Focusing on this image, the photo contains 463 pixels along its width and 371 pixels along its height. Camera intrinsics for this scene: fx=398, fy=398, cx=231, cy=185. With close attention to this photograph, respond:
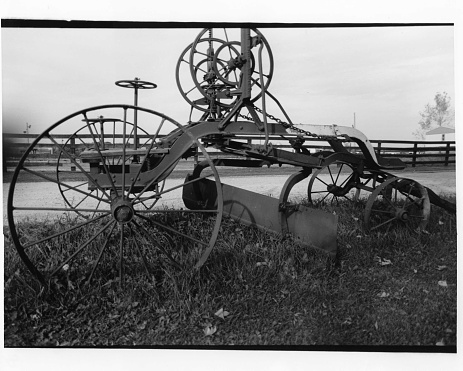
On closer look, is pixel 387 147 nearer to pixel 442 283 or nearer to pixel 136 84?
pixel 442 283

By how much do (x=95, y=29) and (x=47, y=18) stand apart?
332 millimetres

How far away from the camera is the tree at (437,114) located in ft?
10.8

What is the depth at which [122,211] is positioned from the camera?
293cm

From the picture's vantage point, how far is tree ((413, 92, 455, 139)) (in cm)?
328

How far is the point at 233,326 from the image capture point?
2.91m

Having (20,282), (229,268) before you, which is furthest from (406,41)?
(20,282)

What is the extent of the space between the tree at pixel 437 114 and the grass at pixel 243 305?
900 millimetres

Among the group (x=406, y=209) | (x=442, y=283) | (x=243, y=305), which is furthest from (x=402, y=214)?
(x=243, y=305)

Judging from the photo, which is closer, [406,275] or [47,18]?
[47,18]

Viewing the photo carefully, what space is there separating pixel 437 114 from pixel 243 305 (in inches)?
91.1

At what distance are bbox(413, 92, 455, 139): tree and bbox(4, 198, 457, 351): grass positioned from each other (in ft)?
2.95

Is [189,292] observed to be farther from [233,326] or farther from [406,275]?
[406,275]

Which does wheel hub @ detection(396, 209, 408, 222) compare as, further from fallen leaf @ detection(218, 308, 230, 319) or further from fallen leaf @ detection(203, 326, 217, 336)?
fallen leaf @ detection(203, 326, 217, 336)

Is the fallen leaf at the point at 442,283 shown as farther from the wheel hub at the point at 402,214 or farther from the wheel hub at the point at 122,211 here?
the wheel hub at the point at 122,211
